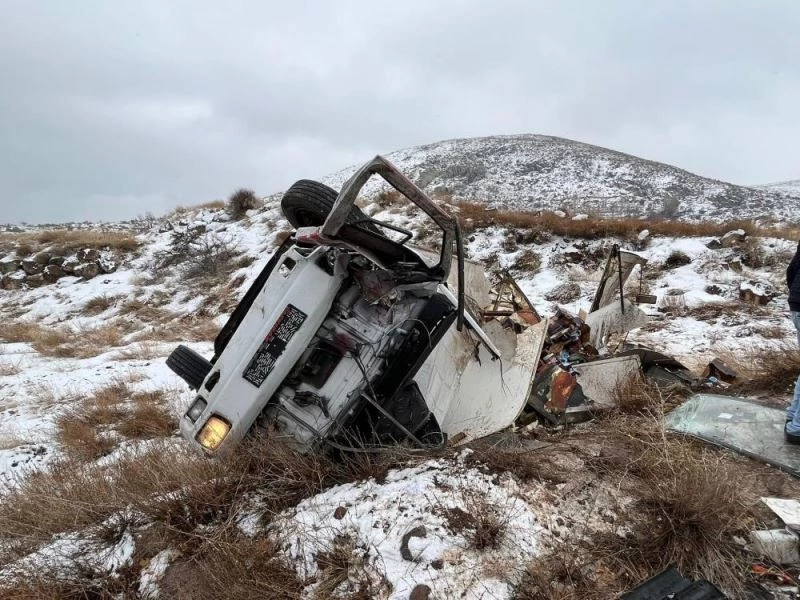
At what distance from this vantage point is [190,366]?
10.4 feet

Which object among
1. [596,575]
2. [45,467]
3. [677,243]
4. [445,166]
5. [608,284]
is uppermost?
[445,166]

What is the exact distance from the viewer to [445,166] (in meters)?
25.7

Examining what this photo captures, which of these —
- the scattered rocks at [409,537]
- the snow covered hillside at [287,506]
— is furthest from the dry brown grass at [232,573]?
the scattered rocks at [409,537]

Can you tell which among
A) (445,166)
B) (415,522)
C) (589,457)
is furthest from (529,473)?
(445,166)

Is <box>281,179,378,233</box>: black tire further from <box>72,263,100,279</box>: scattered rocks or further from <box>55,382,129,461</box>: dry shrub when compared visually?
<box>72,263,100,279</box>: scattered rocks

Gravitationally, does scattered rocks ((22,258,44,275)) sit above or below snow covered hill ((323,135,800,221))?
below

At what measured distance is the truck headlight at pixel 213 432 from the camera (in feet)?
8.04

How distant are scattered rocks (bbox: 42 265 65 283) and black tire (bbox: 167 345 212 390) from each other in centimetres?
1297

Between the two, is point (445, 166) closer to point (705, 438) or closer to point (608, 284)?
point (608, 284)

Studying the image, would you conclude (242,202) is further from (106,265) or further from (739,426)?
(739,426)

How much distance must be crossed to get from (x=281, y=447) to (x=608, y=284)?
4513 mm

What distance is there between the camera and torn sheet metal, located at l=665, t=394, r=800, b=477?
2.60m

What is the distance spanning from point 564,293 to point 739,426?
5.49m

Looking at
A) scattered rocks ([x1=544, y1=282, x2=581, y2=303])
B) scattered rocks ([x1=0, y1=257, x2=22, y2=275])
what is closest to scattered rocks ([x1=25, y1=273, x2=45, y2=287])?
scattered rocks ([x1=0, y1=257, x2=22, y2=275])
